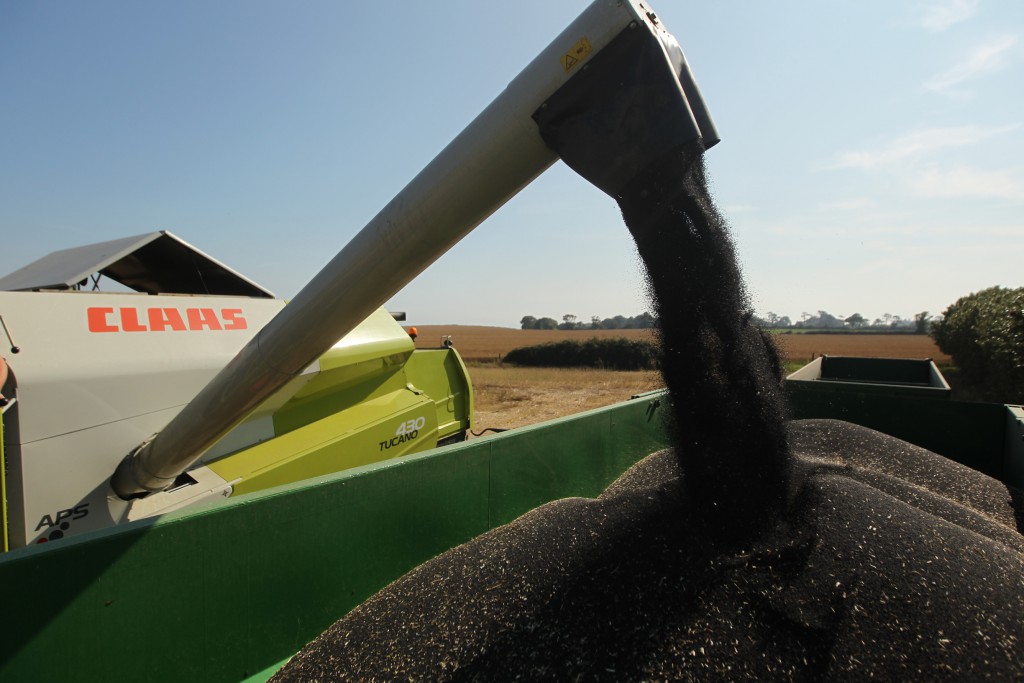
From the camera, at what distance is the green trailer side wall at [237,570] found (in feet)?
3.89

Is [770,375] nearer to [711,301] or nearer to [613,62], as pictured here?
[711,301]

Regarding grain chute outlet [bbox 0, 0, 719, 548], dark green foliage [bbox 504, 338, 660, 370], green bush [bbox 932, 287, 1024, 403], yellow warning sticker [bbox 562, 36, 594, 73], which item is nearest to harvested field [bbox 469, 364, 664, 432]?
dark green foliage [bbox 504, 338, 660, 370]

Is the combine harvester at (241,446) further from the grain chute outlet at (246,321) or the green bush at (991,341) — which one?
the green bush at (991,341)

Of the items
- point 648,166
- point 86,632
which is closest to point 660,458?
point 648,166

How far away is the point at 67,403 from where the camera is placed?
1731 mm

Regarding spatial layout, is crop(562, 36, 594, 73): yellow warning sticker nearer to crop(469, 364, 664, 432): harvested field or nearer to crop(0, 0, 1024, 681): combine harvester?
crop(0, 0, 1024, 681): combine harvester

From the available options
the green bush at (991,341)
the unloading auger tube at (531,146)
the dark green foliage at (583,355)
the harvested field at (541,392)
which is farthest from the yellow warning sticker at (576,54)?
the dark green foliage at (583,355)

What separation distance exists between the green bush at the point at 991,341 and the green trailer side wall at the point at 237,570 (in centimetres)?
724

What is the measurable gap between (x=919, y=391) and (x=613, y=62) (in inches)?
162

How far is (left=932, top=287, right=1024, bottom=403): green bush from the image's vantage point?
649cm

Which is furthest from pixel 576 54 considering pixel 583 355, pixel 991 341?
pixel 583 355

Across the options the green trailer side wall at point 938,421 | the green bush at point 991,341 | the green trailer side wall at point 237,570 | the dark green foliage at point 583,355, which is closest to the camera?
the green trailer side wall at point 237,570

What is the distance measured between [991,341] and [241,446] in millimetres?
9365

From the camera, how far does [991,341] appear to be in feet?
24.8
